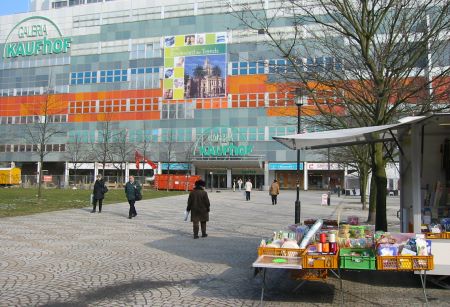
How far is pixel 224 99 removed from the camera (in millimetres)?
71375

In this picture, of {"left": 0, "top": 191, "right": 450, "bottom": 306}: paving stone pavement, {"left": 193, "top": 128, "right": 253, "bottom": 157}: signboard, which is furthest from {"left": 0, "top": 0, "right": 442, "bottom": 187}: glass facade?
{"left": 0, "top": 191, "right": 450, "bottom": 306}: paving stone pavement

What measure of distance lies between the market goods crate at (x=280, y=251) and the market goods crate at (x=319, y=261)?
19cm

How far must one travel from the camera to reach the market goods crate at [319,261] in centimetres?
609

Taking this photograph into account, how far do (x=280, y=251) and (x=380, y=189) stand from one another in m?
5.02

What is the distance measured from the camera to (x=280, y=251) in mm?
6379

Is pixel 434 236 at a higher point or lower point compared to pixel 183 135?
lower

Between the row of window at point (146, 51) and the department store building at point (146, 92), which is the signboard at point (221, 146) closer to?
the department store building at point (146, 92)

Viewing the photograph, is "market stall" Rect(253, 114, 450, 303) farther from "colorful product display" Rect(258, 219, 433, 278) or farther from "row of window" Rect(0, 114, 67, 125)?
"row of window" Rect(0, 114, 67, 125)

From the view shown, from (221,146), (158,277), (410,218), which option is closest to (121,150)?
Result: (221,146)

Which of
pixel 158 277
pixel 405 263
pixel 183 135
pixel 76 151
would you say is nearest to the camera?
pixel 405 263

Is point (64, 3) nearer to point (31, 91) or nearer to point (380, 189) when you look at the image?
point (31, 91)

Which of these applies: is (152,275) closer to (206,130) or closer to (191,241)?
(191,241)

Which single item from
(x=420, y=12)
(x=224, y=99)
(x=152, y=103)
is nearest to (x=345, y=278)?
(x=420, y=12)

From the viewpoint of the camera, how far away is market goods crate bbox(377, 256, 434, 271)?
605 cm
